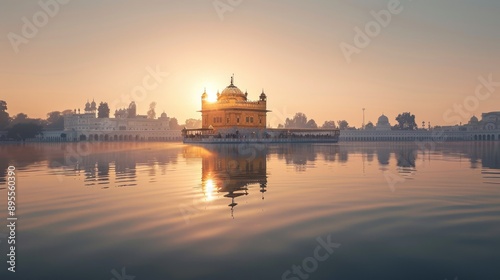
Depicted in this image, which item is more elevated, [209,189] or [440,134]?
[440,134]

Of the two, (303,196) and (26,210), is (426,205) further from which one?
(26,210)

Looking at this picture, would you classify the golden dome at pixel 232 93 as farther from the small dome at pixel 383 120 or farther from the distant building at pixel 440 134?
the small dome at pixel 383 120

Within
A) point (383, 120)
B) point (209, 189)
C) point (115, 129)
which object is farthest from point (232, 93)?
point (383, 120)

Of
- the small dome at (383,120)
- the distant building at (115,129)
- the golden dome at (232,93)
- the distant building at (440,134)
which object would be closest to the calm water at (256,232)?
the golden dome at (232,93)

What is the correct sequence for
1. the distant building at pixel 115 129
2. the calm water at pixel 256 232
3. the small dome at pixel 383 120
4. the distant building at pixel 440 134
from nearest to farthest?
the calm water at pixel 256 232, the distant building at pixel 115 129, the distant building at pixel 440 134, the small dome at pixel 383 120

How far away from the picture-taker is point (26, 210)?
9398 millimetres

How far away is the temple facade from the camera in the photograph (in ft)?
250

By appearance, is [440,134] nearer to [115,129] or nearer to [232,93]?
[232,93]

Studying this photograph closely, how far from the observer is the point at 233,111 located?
76.1 meters

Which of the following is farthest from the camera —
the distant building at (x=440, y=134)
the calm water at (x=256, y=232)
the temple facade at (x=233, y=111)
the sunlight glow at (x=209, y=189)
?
the distant building at (x=440, y=134)

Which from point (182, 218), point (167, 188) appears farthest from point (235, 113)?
point (182, 218)

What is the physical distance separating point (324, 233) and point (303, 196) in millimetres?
4059

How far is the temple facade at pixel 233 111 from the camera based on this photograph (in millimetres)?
76250

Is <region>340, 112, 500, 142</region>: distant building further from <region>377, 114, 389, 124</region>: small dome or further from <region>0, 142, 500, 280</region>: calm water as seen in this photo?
<region>0, 142, 500, 280</region>: calm water
